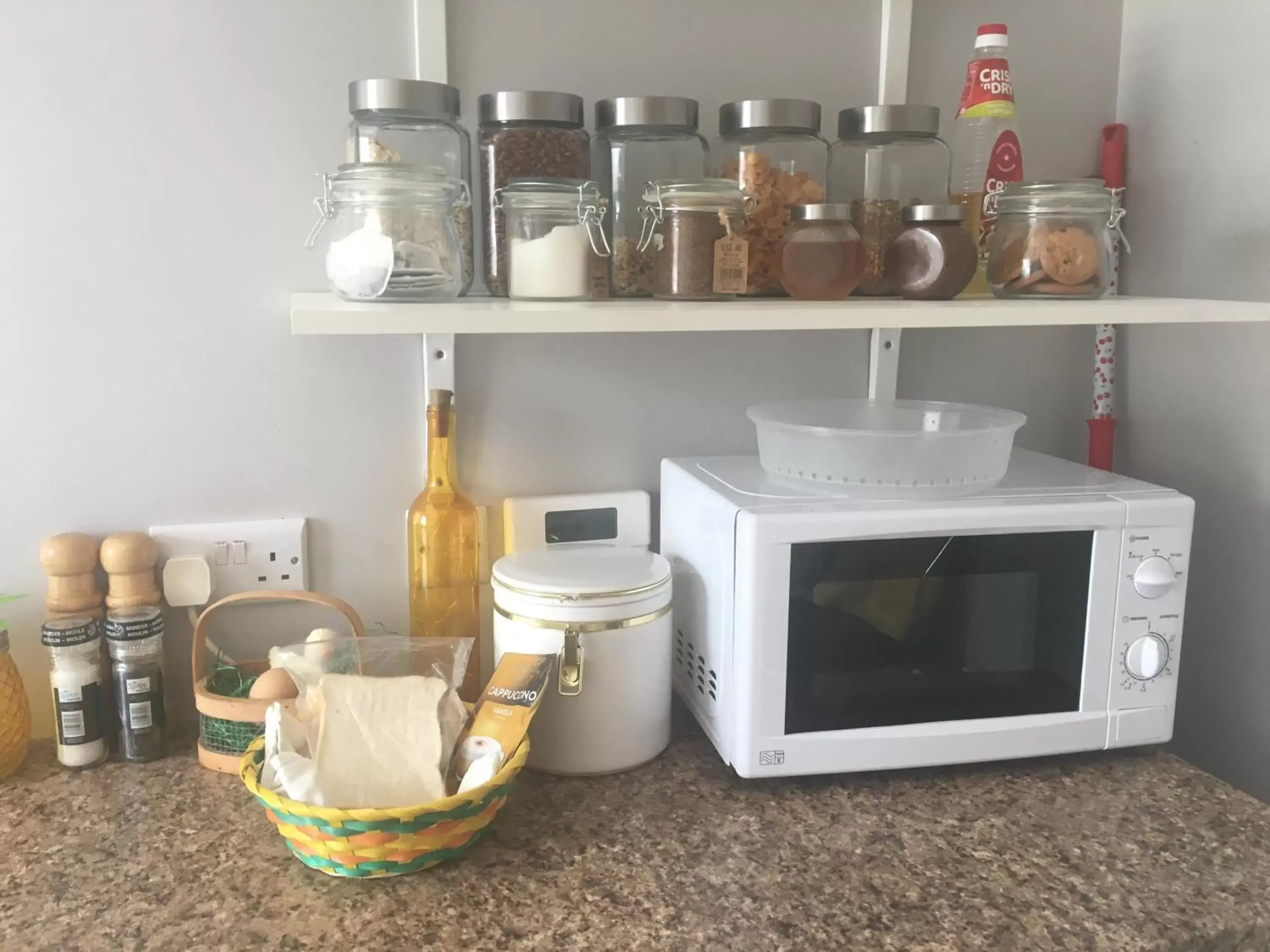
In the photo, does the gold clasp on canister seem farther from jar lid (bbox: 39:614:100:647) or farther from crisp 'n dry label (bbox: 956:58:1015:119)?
crisp 'n dry label (bbox: 956:58:1015:119)

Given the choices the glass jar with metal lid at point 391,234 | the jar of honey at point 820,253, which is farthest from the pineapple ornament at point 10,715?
the jar of honey at point 820,253

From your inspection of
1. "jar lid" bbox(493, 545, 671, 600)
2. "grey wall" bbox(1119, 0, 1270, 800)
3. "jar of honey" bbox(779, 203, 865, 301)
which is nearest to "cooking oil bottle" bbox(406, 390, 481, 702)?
"jar lid" bbox(493, 545, 671, 600)

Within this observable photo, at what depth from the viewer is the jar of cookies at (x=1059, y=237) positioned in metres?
1.08

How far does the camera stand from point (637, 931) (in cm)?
81

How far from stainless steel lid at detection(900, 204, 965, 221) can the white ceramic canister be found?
1.45 ft

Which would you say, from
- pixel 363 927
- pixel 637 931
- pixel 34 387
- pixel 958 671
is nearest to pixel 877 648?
pixel 958 671

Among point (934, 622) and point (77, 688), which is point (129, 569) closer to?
point (77, 688)

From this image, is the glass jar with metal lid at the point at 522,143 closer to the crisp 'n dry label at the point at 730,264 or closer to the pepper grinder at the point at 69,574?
the crisp 'n dry label at the point at 730,264

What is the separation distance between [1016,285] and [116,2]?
95 cm

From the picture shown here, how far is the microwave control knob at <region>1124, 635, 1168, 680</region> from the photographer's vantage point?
1061 millimetres

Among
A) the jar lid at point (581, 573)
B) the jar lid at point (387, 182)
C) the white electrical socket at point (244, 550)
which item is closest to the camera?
the jar lid at point (387, 182)

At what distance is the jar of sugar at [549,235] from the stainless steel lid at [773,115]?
19 cm

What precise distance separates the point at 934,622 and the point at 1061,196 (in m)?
0.45

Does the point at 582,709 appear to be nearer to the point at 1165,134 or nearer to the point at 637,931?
the point at 637,931
